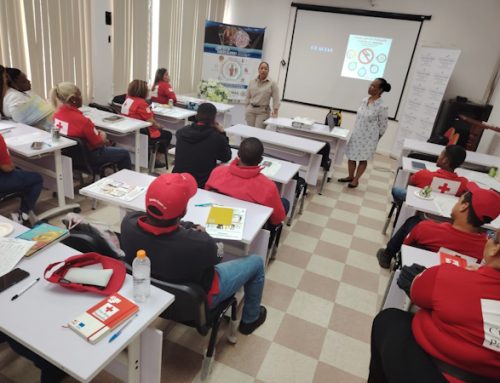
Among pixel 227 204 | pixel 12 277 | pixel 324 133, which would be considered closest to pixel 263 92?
pixel 324 133

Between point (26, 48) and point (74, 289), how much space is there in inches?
147

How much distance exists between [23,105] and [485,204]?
12.9ft

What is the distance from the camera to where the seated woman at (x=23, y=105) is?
332 centimetres

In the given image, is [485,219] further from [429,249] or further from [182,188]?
[182,188]

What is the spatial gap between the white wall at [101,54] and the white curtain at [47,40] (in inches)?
3.2

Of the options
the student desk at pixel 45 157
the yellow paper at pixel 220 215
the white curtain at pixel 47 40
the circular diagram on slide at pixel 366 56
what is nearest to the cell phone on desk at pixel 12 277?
the yellow paper at pixel 220 215

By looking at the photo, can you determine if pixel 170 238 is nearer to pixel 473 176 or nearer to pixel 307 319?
pixel 307 319

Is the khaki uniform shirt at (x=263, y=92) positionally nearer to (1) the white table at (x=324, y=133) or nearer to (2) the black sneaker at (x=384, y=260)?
(1) the white table at (x=324, y=133)

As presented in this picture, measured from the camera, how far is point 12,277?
56.3 inches

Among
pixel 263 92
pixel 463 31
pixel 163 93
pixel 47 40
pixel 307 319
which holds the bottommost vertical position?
pixel 307 319

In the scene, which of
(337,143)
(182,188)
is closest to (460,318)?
(182,188)

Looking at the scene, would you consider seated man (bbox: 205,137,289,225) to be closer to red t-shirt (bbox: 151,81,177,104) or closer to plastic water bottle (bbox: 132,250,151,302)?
plastic water bottle (bbox: 132,250,151,302)

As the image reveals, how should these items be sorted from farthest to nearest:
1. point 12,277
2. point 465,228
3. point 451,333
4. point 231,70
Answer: point 231,70 → point 465,228 → point 12,277 → point 451,333

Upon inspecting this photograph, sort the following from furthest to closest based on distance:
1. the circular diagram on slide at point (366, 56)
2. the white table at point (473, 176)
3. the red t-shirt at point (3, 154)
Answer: the circular diagram on slide at point (366, 56), the white table at point (473, 176), the red t-shirt at point (3, 154)
